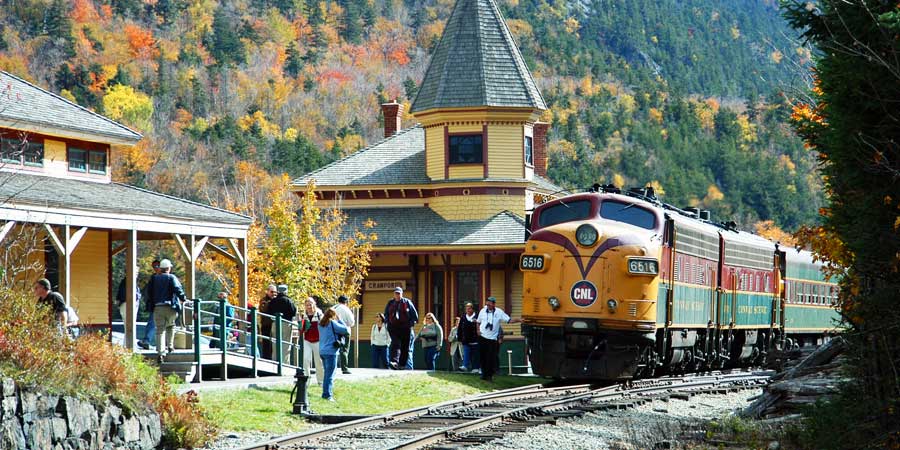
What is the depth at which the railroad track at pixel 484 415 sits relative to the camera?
52.2ft

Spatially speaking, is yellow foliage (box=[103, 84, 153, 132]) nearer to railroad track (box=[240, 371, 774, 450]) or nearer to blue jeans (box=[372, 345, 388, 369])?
blue jeans (box=[372, 345, 388, 369])

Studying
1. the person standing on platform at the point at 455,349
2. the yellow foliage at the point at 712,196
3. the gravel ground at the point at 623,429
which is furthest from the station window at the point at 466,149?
the yellow foliage at the point at 712,196

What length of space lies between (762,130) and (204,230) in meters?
108

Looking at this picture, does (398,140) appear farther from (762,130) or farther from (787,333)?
(762,130)

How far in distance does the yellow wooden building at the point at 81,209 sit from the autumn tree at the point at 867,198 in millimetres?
15249

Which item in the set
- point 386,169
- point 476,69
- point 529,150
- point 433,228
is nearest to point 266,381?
point 433,228

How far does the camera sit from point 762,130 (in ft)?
422

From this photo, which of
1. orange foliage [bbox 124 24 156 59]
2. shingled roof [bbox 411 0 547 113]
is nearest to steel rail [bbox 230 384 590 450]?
shingled roof [bbox 411 0 547 113]

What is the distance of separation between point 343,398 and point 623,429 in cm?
564

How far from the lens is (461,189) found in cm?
4153

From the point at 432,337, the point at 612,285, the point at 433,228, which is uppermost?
the point at 433,228

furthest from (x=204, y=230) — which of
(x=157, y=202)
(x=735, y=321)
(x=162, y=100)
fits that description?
(x=162, y=100)

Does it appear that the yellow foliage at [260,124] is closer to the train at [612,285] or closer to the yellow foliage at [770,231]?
the yellow foliage at [770,231]

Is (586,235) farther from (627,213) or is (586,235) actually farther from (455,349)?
(455,349)
